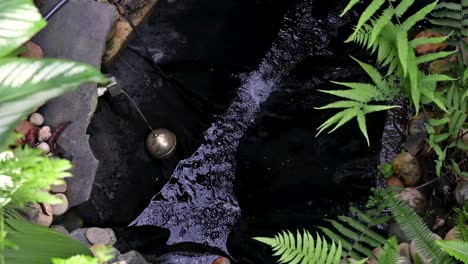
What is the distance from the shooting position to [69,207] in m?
2.43

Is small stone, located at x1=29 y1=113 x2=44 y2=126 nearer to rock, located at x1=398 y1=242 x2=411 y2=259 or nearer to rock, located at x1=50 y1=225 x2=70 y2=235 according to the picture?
rock, located at x1=50 y1=225 x2=70 y2=235

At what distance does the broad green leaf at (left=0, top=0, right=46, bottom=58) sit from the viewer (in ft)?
3.47

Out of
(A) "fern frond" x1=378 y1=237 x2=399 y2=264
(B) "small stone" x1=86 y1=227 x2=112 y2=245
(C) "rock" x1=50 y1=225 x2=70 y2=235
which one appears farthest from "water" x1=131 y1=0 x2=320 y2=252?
(A) "fern frond" x1=378 y1=237 x2=399 y2=264

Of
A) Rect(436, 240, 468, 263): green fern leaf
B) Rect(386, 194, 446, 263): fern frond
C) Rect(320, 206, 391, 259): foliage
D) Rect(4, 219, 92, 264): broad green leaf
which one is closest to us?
Rect(4, 219, 92, 264): broad green leaf

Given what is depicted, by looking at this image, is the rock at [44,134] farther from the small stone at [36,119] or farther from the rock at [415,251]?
the rock at [415,251]

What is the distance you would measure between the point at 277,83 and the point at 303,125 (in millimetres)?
379

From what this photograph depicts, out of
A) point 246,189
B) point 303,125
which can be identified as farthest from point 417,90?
point 246,189

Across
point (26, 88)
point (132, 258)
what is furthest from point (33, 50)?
point (26, 88)

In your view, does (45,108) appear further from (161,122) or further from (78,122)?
(161,122)

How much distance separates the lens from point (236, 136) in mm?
3178

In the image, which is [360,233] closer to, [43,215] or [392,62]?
[392,62]

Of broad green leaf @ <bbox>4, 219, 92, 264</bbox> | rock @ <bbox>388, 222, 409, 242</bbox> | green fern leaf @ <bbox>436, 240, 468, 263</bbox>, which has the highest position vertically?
broad green leaf @ <bbox>4, 219, 92, 264</bbox>

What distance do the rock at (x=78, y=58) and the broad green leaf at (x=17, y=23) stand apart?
4.67 feet

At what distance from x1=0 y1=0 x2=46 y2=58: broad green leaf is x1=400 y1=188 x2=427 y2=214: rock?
6.80ft
